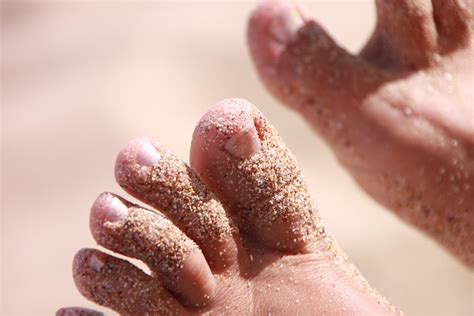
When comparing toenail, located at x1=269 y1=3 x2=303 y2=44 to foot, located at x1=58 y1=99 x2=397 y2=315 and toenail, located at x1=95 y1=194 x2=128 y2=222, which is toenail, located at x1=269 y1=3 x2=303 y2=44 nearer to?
foot, located at x1=58 y1=99 x2=397 y2=315

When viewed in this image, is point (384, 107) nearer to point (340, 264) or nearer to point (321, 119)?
point (321, 119)

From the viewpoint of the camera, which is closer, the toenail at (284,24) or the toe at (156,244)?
the toe at (156,244)

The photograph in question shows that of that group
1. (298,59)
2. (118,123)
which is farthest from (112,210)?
(118,123)

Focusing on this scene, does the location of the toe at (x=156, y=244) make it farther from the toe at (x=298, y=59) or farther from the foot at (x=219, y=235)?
the toe at (x=298, y=59)

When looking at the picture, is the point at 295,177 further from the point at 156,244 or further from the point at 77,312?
the point at 77,312

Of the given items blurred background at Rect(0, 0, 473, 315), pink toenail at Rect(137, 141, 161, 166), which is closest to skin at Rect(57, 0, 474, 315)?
pink toenail at Rect(137, 141, 161, 166)

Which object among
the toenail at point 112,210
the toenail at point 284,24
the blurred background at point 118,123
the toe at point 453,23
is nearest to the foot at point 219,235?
the toenail at point 112,210
